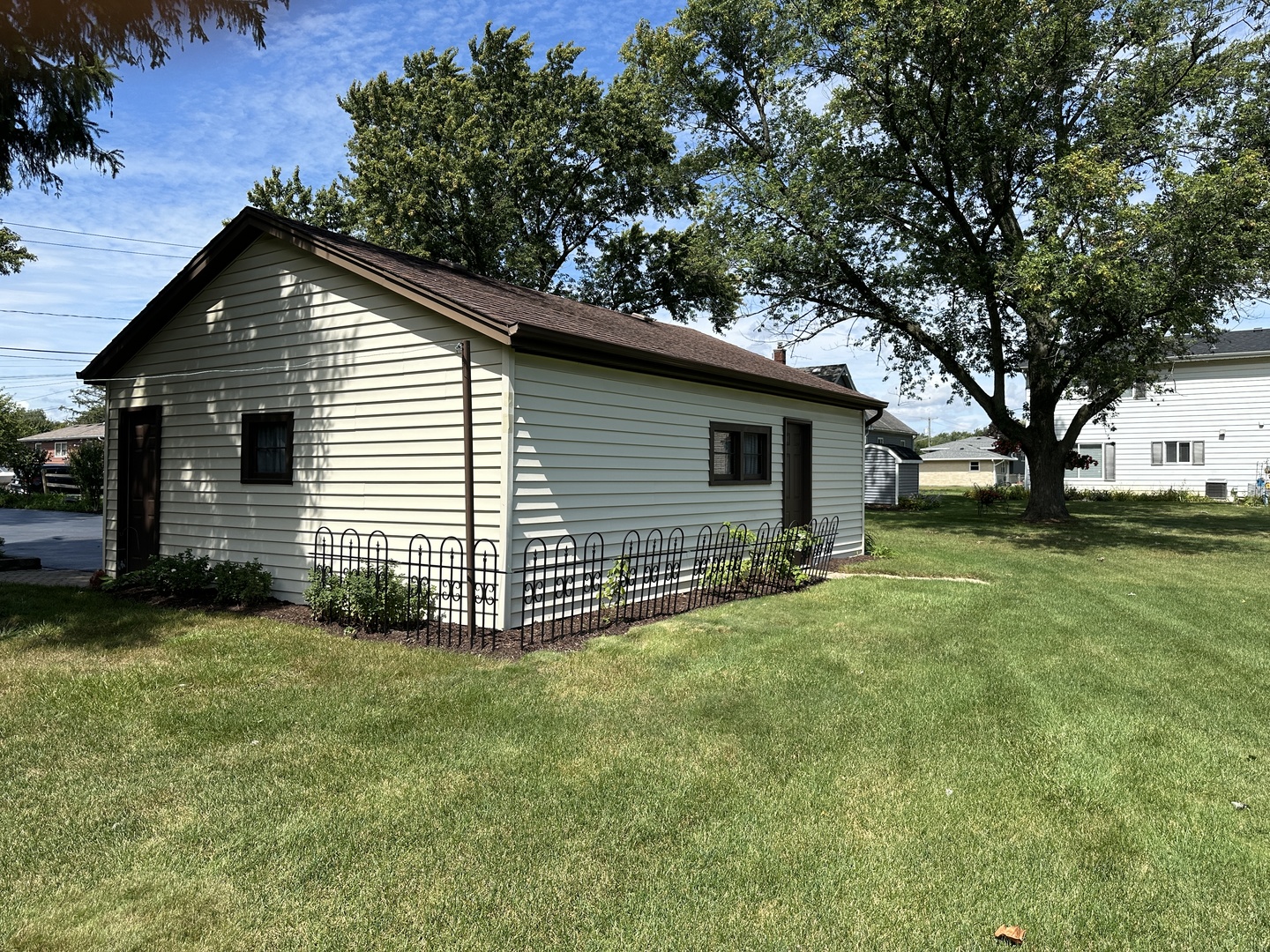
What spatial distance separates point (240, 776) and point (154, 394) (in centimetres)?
869

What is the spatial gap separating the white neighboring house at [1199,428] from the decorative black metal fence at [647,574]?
2486 cm

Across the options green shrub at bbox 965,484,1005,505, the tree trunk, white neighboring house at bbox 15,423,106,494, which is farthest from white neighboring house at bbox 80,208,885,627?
white neighboring house at bbox 15,423,106,494

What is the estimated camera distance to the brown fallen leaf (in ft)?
8.52

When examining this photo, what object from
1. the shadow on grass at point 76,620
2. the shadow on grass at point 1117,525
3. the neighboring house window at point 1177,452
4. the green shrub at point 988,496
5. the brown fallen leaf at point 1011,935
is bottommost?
the brown fallen leaf at point 1011,935

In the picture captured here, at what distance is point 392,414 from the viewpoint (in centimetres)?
809

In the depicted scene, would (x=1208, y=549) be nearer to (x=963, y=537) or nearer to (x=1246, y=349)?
(x=963, y=537)

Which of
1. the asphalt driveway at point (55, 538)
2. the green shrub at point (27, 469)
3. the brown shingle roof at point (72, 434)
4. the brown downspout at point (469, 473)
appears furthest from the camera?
the brown shingle roof at point (72, 434)

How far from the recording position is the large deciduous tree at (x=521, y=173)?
25469 mm

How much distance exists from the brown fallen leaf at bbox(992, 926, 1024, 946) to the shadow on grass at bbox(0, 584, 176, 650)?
7248 mm

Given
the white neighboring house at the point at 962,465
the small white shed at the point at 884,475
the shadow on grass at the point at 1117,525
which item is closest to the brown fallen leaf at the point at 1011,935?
the shadow on grass at the point at 1117,525

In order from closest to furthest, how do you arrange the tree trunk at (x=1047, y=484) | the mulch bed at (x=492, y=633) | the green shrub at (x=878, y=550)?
the mulch bed at (x=492, y=633) → the green shrub at (x=878, y=550) → the tree trunk at (x=1047, y=484)

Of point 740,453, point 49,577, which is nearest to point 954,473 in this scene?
point 740,453

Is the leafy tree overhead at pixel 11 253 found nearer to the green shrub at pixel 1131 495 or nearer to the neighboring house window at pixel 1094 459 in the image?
the green shrub at pixel 1131 495

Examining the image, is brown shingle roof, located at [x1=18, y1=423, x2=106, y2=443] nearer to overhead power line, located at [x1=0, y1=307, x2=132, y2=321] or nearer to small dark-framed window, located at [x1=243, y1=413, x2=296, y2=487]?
overhead power line, located at [x1=0, y1=307, x2=132, y2=321]
